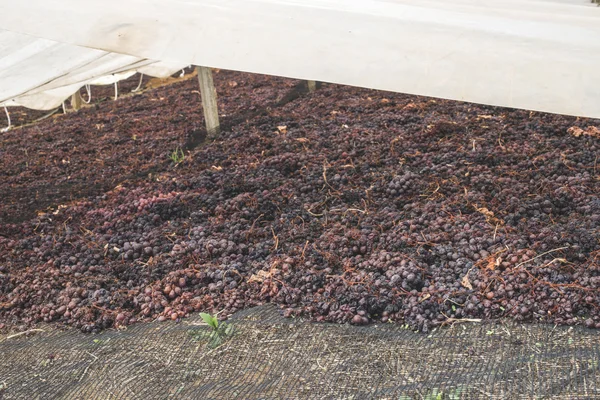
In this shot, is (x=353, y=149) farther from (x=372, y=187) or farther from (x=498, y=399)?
(x=498, y=399)

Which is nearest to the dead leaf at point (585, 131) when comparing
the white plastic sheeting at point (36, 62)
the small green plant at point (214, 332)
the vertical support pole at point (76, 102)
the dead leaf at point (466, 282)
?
the dead leaf at point (466, 282)

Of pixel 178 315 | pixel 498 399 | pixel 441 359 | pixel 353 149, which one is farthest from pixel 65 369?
pixel 353 149

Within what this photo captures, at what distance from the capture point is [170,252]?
3.92 m

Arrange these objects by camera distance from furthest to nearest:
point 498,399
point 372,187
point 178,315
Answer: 1. point 372,187
2. point 178,315
3. point 498,399

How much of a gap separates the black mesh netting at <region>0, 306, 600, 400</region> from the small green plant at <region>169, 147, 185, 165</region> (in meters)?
Result: 2.52

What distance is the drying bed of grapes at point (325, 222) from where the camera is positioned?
3.12 metres

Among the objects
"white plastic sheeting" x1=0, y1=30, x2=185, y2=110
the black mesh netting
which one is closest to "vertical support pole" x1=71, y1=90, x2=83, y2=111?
"white plastic sheeting" x1=0, y1=30, x2=185, y2=110

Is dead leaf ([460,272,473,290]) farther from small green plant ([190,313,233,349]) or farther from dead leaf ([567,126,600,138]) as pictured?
dead leaf ([567,126,600,138])

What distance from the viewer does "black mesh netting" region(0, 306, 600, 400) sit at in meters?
2.48

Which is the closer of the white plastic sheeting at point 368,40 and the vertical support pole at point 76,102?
the white plastic sheeting at point 368,40

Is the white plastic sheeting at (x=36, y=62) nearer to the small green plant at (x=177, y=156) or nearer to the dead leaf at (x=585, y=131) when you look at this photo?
the small green plant at (x=177, y=156)

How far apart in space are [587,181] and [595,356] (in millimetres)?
1748

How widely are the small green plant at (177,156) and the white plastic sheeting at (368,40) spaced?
239cm

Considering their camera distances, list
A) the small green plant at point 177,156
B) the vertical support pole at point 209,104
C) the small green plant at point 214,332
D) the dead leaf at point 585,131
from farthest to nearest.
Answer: the vertical support pole at point 209,104 < the small green plant at point 177,156 < the dead leaf at point 585,131 < the small green plant at point 214,332
